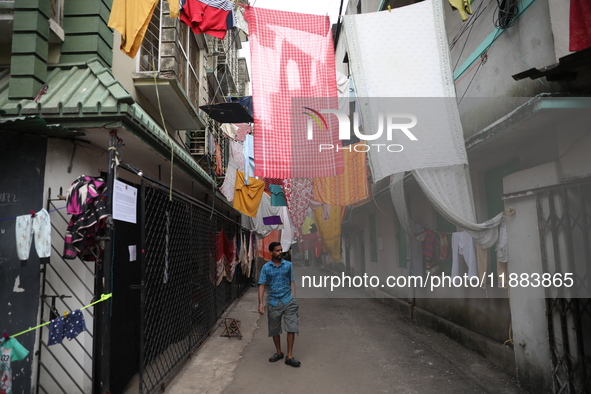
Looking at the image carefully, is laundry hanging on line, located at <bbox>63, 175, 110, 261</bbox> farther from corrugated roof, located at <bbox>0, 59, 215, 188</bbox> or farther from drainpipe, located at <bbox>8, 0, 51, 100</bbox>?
drainpipe, located at <bbox>8, 0, 51, 100</bbox>

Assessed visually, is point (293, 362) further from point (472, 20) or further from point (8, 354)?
point (472, 20)

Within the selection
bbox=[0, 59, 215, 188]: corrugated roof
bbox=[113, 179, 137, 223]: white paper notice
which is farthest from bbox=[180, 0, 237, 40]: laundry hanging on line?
bbox=[113, 179, 137, 223]: white paper notice

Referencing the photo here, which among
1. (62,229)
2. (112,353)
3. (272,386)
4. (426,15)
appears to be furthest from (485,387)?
(62,229)

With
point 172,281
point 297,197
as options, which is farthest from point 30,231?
point 297,197

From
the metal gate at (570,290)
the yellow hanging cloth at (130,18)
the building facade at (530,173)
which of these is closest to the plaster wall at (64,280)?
the yellow hanging cloth at (130,18)

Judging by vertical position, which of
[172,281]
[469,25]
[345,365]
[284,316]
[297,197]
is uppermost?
[469,25]

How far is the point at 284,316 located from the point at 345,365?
1.30 metres

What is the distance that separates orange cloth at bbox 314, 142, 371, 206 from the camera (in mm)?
9094

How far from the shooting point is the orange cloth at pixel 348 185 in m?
9.09

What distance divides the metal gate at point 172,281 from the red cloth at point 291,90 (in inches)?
65.3

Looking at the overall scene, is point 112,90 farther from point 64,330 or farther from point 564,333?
point 564,333

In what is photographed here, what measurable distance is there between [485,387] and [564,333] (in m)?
1.37

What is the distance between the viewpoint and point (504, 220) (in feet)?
19.1

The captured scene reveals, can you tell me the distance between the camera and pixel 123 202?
4.05m
